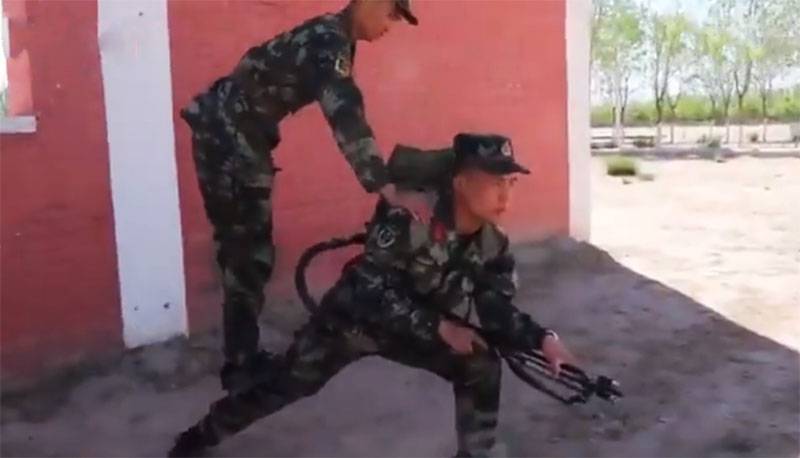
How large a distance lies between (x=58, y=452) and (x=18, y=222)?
0.95 metres

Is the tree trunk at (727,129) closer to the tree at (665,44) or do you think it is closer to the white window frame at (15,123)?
the tree at (665,44)

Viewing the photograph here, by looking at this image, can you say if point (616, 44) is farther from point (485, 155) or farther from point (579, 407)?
point (485, 155)

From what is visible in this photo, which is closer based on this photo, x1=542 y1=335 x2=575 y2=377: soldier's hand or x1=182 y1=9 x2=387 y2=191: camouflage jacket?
x1=542 y1=335 x2=575 y2=377: soldier's hand

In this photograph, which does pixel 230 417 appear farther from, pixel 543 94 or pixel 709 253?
pixel 709 253

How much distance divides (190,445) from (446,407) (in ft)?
3.40

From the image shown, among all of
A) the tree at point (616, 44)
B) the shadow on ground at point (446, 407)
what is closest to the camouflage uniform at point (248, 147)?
the shadow on ground at point (446, 407)

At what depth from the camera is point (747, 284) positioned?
239 inches

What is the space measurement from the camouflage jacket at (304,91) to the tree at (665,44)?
25365 mm

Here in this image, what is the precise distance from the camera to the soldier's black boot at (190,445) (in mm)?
3562

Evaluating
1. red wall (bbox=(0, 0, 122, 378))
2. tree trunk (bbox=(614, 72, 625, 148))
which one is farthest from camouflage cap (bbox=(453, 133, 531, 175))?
tree trunk (bbox=(614, 72, 625, 148))

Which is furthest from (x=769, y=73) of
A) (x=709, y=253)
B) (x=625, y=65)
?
(x=709, y=253)

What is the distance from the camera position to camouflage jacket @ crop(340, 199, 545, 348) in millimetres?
3051

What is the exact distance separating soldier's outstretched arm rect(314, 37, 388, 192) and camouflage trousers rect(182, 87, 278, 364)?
0.43 meters

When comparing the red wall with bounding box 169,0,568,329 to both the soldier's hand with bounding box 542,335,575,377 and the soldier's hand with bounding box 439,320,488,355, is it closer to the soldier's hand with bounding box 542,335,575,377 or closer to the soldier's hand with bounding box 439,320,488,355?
the soldier's hand with bounding box 439,320,488,355
